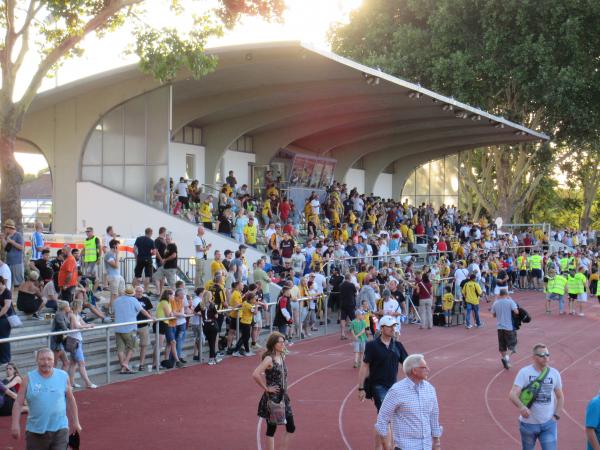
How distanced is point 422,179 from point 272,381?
43188 mm

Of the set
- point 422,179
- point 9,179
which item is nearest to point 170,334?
point 9,179

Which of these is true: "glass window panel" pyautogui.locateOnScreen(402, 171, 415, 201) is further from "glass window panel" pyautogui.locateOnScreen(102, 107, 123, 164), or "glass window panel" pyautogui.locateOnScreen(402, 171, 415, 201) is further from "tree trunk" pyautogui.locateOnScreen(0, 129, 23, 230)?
"tree trunk" pyautogui.locateOnScreen(0, 129, 23, 230)

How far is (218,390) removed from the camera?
15695 mm

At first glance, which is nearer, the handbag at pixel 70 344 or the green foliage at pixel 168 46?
the handbag at pixel 70 344

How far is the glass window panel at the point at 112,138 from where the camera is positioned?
29.5 meters

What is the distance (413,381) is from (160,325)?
1039cm

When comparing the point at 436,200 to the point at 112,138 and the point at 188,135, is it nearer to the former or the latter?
the point at 188,135

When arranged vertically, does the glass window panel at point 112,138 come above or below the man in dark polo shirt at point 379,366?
above

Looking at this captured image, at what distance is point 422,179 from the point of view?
5269cm

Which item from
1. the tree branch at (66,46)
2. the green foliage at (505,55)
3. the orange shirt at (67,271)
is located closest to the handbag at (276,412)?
the orange shirt at (67,271)

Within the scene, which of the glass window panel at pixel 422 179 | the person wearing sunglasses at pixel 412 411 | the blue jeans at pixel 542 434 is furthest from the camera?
the glass window panel at pixel 422 179

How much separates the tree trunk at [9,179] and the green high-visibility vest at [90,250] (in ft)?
4.99

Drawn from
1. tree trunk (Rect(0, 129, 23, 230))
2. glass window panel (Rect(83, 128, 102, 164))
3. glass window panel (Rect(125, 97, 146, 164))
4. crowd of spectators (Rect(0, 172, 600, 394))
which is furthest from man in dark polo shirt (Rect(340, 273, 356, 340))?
glass window panel (Rect(83, 128, 102, 164))

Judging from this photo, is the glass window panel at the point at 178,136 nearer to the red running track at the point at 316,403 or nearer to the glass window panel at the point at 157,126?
the glass window panel at the point at 157,126
